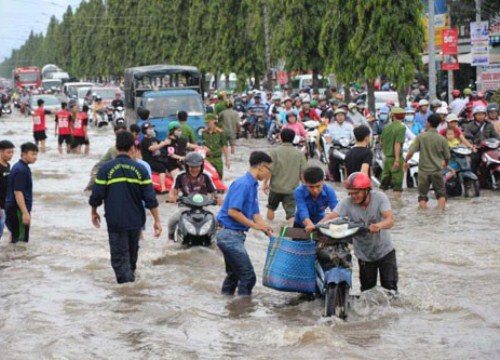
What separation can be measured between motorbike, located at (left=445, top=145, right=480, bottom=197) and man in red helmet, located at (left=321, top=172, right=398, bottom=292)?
8.97 m

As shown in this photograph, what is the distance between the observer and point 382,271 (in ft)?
33.1

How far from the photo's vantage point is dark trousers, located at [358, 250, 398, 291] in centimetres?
1002

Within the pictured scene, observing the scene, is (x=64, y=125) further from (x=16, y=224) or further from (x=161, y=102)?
(x=16, y=224)

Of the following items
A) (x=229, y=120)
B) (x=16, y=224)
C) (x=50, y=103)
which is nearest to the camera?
(x=16, y=224)

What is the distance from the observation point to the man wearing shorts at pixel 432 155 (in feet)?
54.4

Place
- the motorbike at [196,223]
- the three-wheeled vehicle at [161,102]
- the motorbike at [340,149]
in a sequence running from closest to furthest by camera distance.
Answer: the motorbike at [196,223] → the motorbike at [340,149] → the three-wheeled vehicle at [161,102]

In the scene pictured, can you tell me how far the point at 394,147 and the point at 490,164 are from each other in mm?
2849

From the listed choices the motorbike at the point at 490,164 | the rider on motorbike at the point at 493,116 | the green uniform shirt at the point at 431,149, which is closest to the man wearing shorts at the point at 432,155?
the green uniform shirt at the point at 431,149

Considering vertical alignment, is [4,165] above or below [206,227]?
above

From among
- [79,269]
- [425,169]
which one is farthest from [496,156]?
[79,269]

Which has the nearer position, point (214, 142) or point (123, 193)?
point (123, 193)

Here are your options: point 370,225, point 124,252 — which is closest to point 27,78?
point 124,252

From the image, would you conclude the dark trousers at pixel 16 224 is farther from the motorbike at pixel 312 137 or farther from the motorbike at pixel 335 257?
the motorbike at pixel 312 137

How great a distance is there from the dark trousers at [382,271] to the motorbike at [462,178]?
354 inches
